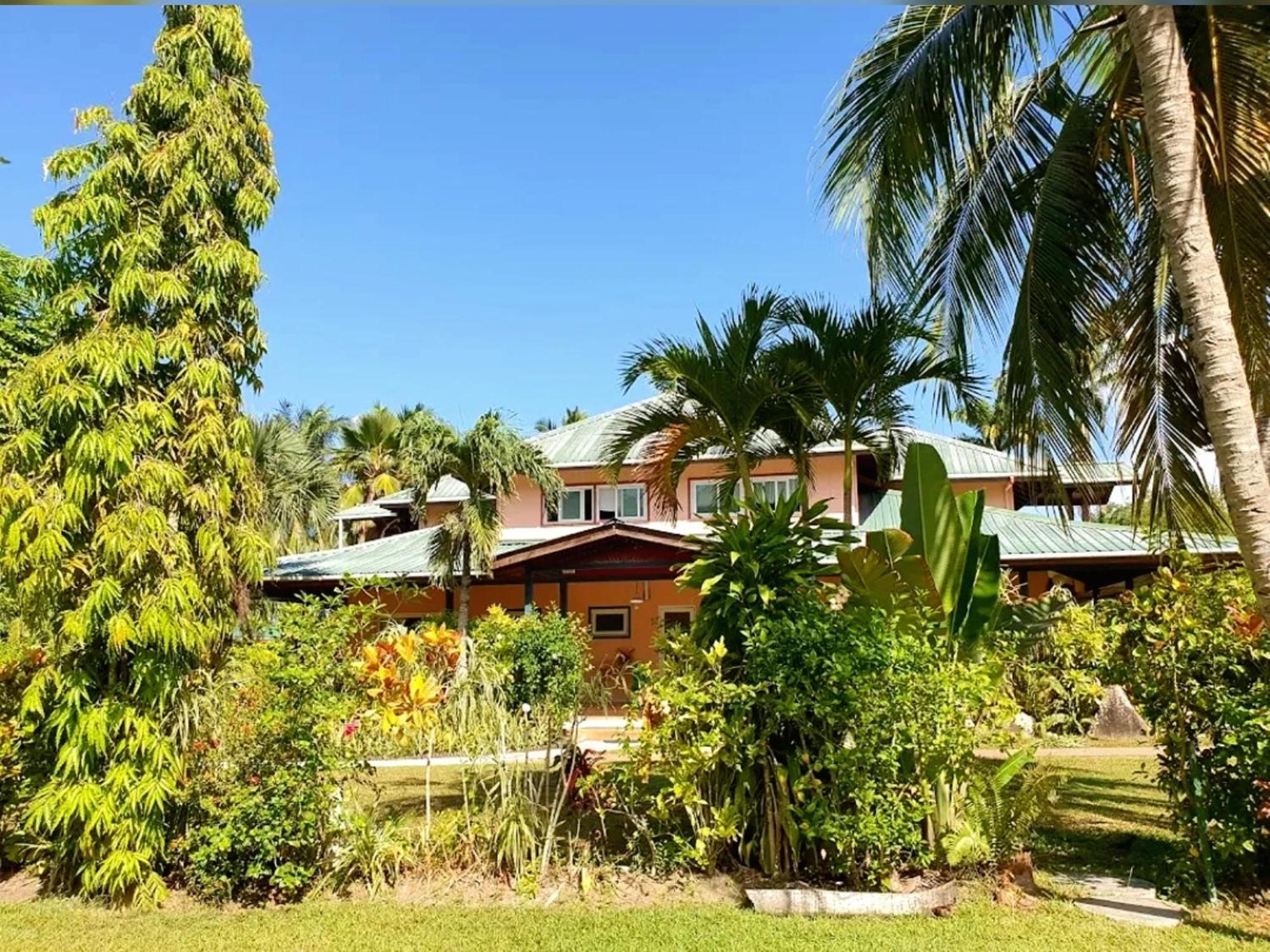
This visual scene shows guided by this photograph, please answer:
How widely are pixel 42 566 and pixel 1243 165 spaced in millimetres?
9076

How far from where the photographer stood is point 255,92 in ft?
24.3

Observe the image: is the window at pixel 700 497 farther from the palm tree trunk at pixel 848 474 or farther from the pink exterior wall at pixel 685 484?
the palm tree trunk at pixel 848 474

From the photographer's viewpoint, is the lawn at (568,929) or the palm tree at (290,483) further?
the palm tree at (290,483)

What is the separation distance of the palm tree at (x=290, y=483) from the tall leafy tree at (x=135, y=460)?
1354 cm

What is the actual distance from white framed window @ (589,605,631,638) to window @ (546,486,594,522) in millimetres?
2520

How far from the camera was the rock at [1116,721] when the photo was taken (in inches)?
572

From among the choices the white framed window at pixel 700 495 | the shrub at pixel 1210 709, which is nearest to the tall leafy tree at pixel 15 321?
the shrub at pixel 1210 709

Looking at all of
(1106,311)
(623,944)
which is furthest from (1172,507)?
(623,944)

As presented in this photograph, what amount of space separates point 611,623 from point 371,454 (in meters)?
16.2

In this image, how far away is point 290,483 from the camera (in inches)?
910

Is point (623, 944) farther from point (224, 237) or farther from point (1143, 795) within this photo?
point (1143, 795)

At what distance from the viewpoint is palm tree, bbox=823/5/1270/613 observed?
265 inches

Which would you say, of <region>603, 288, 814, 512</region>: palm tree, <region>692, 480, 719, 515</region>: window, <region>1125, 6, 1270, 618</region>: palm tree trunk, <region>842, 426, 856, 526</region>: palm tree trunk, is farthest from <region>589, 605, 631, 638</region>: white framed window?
<region>1125, 6, 1270, 618</region>: palm tree trunk

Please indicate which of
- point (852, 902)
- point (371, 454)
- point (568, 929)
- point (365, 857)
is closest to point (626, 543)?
point (365, 857)
